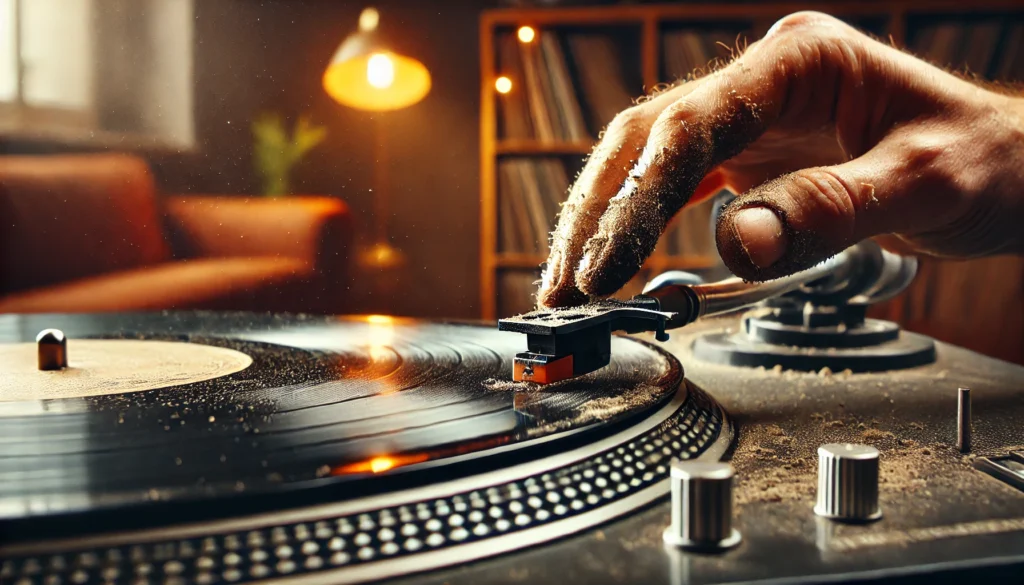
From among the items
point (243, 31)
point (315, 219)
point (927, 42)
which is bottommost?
point (315, 219)

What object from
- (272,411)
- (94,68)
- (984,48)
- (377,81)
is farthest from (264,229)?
(272,411)

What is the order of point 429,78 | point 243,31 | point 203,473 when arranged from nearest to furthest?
point 203,473, point 243,31, point 429,78

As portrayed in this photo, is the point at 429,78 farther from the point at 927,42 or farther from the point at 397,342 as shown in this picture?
the point at 397,342

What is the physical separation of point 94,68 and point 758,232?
3.91 meters

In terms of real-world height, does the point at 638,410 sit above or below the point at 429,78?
below

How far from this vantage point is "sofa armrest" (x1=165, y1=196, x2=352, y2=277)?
357 cm

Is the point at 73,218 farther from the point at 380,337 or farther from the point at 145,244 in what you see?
the point at 380,337

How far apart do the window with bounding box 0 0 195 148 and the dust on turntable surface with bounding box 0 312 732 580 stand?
3088 mm

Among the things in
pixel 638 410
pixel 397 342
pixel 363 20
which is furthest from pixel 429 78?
pixel 638 410

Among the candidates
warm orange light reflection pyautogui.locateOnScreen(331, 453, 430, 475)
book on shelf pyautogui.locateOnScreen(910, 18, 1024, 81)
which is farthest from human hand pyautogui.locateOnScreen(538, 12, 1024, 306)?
book on shelf pyautogui.locateOnScreen(910, 18, 1024, 81)

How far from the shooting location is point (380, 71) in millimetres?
3982

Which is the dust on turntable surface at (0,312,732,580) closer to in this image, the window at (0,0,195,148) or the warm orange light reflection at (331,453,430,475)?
the warm orange light reflection at (331,453,430,475)

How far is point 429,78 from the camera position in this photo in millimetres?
3977

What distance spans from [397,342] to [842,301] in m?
0.59
